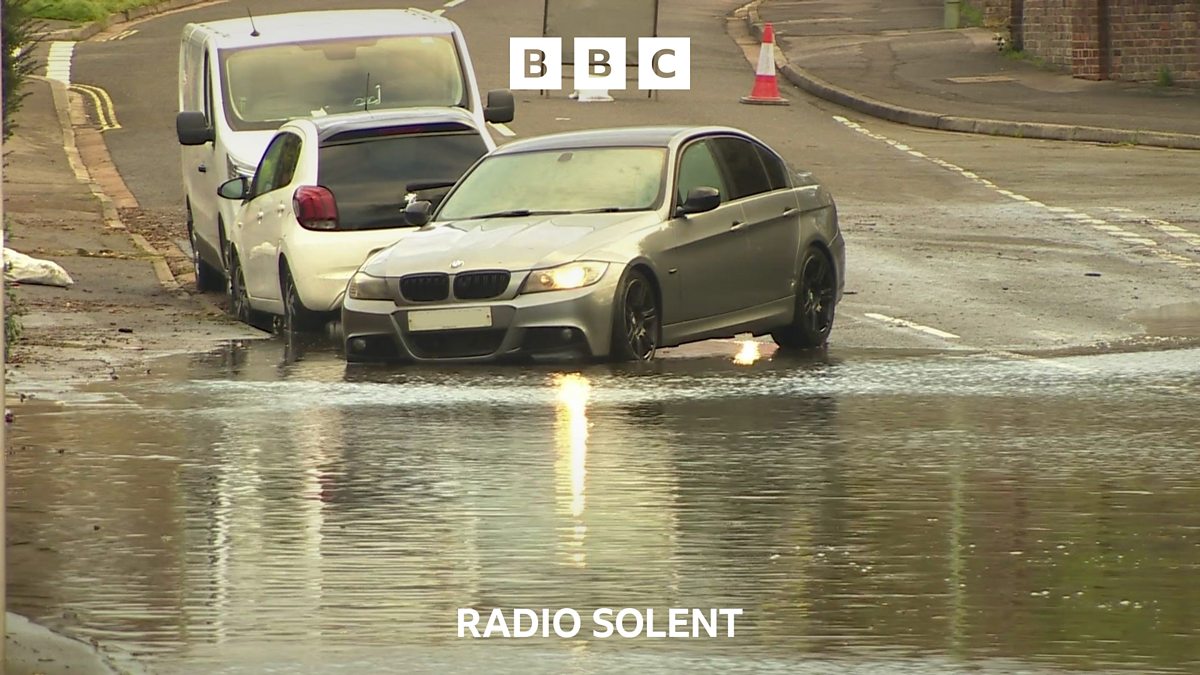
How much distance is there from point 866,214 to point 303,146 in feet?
27.1

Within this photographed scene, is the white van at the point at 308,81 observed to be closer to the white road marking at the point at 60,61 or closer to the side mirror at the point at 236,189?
the side mirror at the point at 236,189

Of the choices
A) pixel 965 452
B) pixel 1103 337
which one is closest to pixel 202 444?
pixel 965 452

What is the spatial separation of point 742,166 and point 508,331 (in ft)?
8.42

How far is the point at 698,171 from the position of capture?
53.6 feet

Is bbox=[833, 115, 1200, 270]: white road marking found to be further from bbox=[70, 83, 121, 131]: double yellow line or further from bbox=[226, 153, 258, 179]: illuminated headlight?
bbox=[70, 83, 121, 131]: double yellow line

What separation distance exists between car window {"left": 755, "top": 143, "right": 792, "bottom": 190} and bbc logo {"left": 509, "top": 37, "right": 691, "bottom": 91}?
67.0 ft

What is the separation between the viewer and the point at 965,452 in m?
11.4

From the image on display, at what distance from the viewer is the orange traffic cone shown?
1409 inches

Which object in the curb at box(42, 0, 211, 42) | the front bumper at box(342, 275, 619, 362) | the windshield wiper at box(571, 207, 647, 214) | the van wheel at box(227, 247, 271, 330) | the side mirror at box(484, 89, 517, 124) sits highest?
the windshield wiper at box(571, 207, 647, 214)

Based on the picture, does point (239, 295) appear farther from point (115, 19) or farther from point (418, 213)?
point (115, 19)

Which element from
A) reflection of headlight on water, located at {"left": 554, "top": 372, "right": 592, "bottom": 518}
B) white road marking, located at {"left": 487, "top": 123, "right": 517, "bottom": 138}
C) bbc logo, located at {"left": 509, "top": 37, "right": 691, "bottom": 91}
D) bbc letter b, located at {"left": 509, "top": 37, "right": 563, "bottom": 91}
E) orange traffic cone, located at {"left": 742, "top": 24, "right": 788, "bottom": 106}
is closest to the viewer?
reflection of headlight on water, located at {"left": 554, "top": 372, "right": 592, "bottom": 518}

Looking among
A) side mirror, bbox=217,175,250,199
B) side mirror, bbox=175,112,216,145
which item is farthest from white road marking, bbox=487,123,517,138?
side mirror, bbox=217,175,250,199

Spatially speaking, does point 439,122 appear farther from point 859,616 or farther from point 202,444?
point 859,616

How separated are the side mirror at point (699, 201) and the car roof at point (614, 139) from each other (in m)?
0.64
